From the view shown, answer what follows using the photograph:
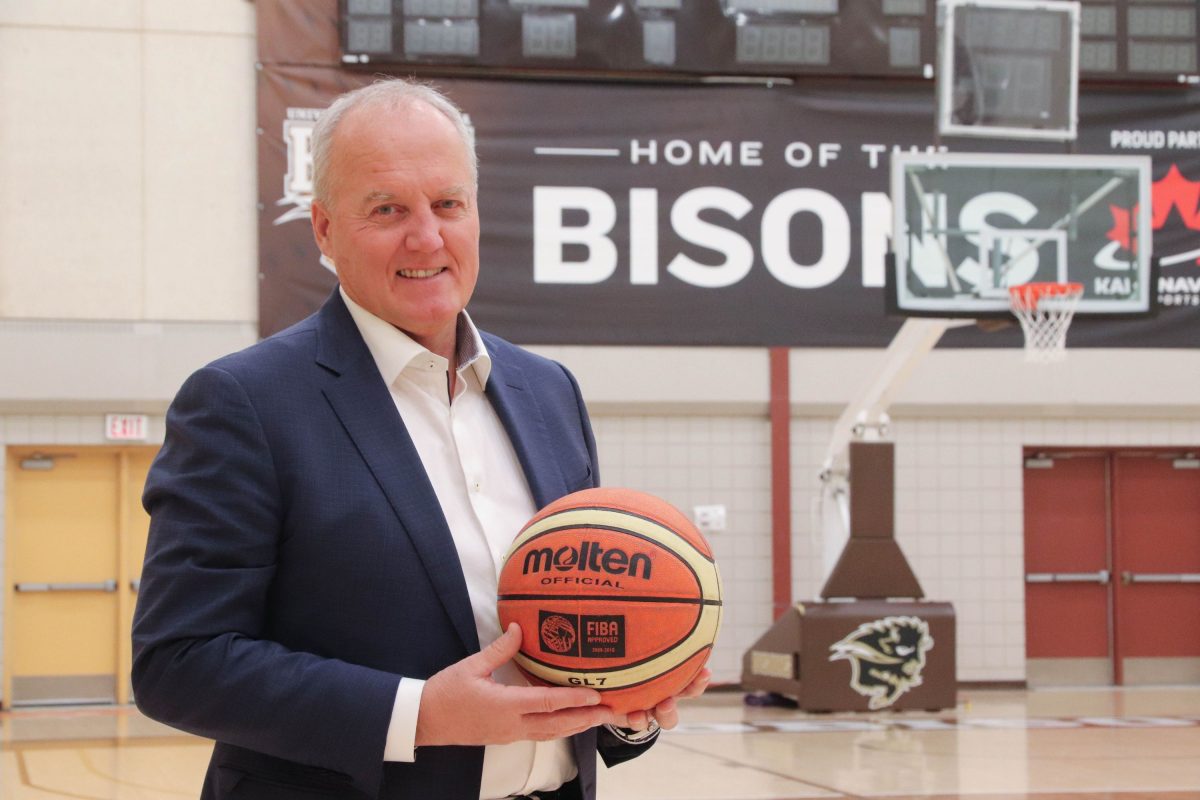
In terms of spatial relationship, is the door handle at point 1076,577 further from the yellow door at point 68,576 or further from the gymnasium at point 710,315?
the yellow door at point 68,576

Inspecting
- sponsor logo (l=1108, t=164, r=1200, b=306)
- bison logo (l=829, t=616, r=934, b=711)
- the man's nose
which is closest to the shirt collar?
the man's nose

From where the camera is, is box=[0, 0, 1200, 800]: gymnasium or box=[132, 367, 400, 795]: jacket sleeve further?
box=[0, 0, 1200, 800]: gymnasium

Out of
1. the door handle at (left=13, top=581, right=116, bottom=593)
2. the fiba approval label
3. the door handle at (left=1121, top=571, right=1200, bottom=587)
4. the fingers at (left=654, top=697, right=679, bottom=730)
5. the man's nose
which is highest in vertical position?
the man's nose

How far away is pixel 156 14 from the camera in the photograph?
9.62m

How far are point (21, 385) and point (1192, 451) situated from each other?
28.1 feet

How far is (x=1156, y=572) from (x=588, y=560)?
976 centimetres

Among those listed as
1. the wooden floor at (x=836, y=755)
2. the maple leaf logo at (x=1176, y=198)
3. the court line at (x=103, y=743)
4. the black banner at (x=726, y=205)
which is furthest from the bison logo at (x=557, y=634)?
the maple leaf logo at (x=1176, y=198)

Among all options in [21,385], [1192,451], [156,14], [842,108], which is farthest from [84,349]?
[1192,451]

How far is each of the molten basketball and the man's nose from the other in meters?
0.35

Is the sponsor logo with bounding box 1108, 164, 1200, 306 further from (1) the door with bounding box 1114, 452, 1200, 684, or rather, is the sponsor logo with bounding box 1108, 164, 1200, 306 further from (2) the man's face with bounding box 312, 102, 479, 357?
(2) the man's face with bounding box 312, 102, 479, 357

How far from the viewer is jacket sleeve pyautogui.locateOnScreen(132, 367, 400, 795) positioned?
1.43m

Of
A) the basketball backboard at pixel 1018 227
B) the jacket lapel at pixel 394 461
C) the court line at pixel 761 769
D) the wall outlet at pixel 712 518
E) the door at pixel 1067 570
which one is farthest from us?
the door at pixel 1067 570

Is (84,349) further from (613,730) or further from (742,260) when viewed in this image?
(613,730)

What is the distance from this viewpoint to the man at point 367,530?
1.44 metres
